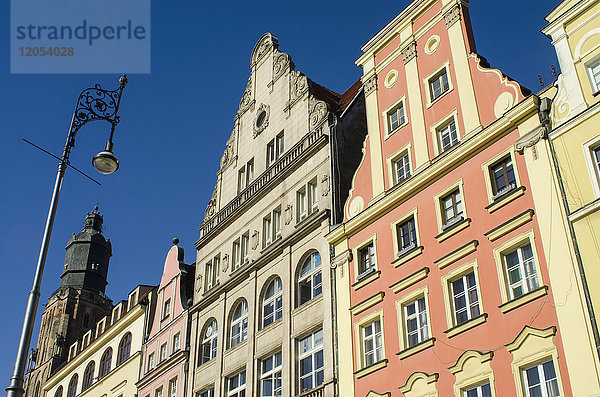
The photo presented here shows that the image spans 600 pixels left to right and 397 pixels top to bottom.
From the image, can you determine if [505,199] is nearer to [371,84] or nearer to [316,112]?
[371,84]

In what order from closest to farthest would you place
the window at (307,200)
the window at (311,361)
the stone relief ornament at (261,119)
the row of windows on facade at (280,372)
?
1. the window at (311,361)
2. the row of windows on facade at (280,372)
3. the window at (307,200)
4. the stone relief ornament at (261,119)

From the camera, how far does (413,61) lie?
30.1m

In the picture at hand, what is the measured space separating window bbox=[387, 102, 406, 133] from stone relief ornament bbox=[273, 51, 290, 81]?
37.4ft

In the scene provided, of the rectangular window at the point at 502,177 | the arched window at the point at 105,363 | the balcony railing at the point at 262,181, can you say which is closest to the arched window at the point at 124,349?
the arched window at the point at 105,363

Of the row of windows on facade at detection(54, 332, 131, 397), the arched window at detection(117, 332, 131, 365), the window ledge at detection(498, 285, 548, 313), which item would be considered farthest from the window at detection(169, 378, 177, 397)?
the window ledge at detection(498, 285, 548, 313)

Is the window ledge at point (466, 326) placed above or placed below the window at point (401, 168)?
below

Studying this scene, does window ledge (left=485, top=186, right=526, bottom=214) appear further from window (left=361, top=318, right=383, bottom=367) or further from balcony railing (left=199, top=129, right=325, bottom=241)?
balcony railing (left=199, top=129, right=325, bottom=241)

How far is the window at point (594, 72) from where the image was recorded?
72.0 ft

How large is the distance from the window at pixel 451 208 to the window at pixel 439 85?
4.58 meters

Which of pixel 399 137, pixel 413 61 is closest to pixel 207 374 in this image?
pixel 399 137

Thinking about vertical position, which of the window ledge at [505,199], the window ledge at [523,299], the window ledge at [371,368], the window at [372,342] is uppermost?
the window ledge at [505,199]

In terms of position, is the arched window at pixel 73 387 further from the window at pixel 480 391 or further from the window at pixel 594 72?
the window at pixel 594 72

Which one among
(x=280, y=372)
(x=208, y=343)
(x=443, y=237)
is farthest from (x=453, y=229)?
(x=208, y=343)

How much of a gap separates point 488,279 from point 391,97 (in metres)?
11.1
